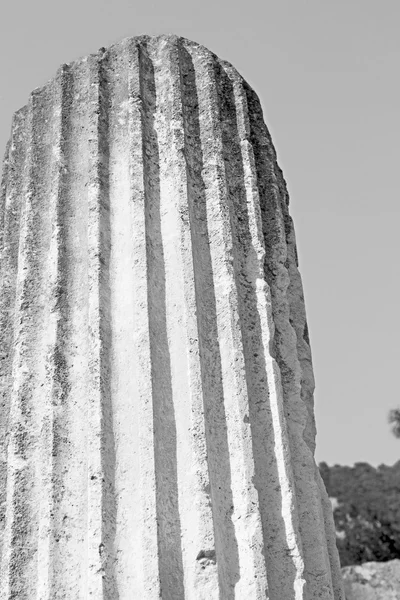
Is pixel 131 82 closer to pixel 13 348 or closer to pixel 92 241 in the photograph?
pixel 92 241

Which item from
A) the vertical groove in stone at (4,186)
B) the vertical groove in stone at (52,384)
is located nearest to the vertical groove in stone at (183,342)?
the vertical groove in stone at (52,384)

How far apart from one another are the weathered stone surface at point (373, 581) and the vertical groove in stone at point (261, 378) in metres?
8.87

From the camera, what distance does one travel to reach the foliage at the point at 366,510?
34.5 m

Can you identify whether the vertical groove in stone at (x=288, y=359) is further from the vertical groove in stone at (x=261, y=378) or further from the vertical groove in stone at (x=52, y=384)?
the vertical groove in stone at (x=52, y=384)

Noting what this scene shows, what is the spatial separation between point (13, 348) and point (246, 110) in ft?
6.39

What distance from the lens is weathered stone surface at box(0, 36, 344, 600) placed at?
3.41 m

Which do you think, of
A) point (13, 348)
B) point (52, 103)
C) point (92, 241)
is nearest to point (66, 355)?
point (13, 348)

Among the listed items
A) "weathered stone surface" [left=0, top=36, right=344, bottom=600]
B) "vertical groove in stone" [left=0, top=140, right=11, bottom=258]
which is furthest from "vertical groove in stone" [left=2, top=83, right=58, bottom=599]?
"vertical groove in stone" [left=0, top=140, right=11, bottom=258]

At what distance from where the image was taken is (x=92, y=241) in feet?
13.6

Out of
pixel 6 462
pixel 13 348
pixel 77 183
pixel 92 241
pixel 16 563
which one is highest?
pixel 77 183

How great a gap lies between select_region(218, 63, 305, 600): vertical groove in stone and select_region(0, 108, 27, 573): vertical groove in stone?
3.73 ft

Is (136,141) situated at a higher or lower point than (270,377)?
higher

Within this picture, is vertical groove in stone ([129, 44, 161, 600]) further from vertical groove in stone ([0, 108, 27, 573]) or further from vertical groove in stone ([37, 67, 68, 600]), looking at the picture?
vertical groove in stone ([0, 108, 27, 573])

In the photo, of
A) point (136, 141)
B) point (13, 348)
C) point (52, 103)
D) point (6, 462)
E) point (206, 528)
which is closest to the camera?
point (206, 528)
